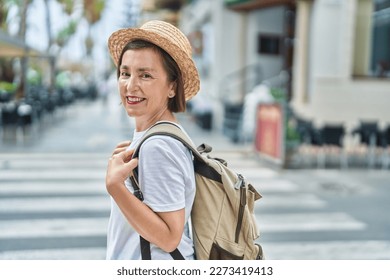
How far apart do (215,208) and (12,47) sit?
42.8ft

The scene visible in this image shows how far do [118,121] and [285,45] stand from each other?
607 cm

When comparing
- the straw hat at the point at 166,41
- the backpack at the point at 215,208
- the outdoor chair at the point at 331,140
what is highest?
the straw hat at the point at 166,41

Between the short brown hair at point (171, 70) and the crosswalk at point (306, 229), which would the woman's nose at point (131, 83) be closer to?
the short brown hair at point (171, 70)

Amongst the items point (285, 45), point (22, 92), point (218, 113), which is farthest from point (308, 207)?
point (22, 92)

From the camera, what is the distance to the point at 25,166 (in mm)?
9031

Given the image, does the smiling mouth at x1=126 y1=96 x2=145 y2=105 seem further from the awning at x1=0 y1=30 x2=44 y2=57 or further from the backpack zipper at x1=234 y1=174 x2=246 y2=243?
the awning at x1=0 y1=30 x2=44 y2=57

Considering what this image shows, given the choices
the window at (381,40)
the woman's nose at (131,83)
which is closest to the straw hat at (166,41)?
the woman's nose at (131,83)

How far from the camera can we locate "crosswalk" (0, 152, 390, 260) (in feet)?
16.2

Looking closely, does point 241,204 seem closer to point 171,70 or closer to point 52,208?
point 171,70

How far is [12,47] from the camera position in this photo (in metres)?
13.3

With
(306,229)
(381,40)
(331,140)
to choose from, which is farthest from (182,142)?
(381,40)

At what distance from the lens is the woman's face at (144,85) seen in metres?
1.44

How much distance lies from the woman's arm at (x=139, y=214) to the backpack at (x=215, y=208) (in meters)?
0.04
